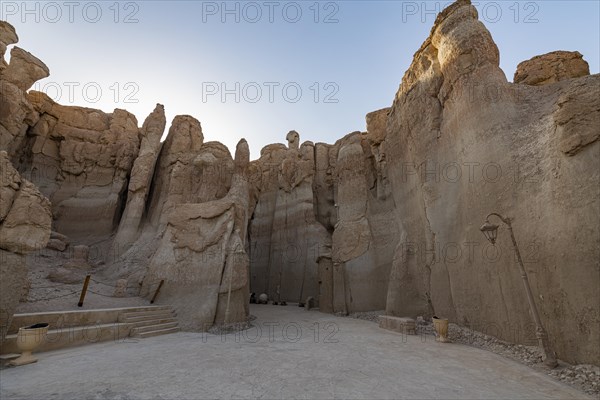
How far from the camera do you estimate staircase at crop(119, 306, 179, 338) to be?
10305 millimetres

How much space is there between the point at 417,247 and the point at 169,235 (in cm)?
1254

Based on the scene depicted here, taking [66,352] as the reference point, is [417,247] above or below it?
above

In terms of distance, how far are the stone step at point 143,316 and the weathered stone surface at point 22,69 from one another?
19076mm

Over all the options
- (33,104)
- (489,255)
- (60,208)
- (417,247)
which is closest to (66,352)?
(489,255)

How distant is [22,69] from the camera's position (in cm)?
1959

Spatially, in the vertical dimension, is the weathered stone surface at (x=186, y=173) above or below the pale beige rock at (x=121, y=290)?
above

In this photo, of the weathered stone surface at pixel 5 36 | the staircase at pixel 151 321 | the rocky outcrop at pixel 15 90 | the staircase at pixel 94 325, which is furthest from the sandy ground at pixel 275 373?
the weathered stone surface at pixel 5 36

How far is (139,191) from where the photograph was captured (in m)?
22.3

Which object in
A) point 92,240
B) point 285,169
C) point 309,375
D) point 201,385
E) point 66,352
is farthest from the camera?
point 285,169

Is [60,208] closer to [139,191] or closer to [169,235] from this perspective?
[139,191]

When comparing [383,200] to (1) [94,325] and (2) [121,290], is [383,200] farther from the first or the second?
(1) [94,325]

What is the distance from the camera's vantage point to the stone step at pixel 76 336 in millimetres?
7180

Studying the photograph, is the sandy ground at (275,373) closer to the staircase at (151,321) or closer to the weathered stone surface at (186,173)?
the staircase at (151,321)

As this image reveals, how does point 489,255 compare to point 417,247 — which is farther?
point 417,247
